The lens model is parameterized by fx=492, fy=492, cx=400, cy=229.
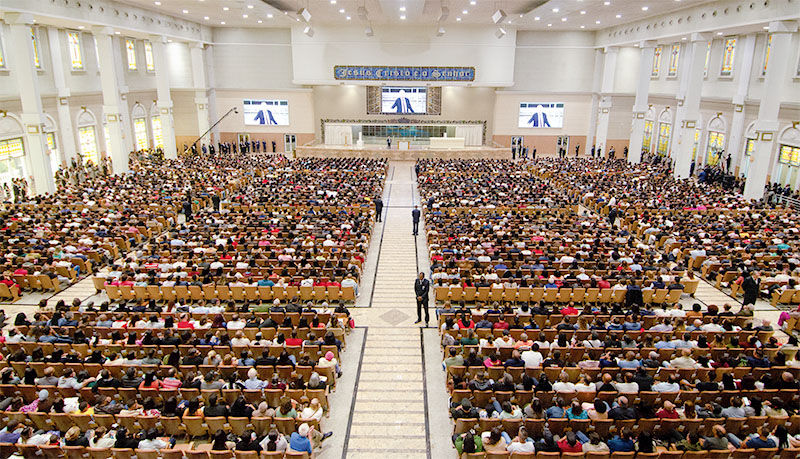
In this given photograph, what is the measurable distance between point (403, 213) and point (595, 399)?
16162mm

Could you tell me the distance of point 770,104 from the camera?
2309 cm

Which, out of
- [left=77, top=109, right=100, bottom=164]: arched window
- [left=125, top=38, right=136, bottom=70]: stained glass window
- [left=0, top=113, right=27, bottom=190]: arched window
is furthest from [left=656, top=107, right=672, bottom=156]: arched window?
[left=0, top=113, right=27, bottom=190]: arched window

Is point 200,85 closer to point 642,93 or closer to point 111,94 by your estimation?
point 111,94

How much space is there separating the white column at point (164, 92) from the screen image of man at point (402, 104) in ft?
59.3

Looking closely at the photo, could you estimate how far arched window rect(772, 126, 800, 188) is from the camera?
25422 millimetres

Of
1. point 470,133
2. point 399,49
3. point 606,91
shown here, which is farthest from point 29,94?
point 606,91

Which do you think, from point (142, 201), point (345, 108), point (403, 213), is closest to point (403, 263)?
point (403, 213)

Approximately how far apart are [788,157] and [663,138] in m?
12.6

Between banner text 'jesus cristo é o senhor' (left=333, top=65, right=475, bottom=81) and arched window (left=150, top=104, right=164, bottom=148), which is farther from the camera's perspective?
banner text 'jesus cristo é o senhor' (left=333, top=65, right=475, bottom=81)

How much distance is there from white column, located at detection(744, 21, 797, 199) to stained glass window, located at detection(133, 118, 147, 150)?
3856cm

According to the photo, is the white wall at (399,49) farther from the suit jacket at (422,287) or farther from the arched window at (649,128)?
the suit jacket at (422,287)

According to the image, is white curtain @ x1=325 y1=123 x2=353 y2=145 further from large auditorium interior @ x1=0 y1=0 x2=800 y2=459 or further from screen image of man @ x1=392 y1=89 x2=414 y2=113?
screen image of man @ x1=392 y1=89 x2=414 y2=113

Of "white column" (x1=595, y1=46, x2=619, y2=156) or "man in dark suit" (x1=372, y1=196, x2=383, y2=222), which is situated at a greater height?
"white column" (x1=595, y1=46, x2=619, y2=156)

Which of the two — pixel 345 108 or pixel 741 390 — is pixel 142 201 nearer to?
pixel 741 390
